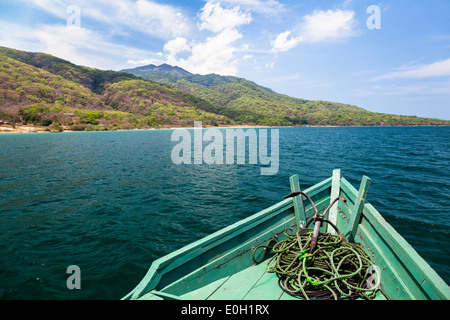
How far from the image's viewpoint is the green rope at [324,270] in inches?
127

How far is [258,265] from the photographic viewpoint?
4.64 meters

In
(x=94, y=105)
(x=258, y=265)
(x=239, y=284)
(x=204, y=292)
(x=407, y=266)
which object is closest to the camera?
(x=407, y=266)

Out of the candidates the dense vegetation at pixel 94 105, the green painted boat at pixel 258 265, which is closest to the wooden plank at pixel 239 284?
the green painted boat at pixel 258 265

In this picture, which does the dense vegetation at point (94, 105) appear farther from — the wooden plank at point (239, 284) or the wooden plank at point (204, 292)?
the wooden plank at point (239, 284)

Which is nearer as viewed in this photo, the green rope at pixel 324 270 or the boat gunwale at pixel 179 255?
the boat gunwale at pixel 179 255

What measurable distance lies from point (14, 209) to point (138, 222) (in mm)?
6939

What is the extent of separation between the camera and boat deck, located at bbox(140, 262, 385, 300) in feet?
11.7

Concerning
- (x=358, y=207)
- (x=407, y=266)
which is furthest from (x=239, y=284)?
(x=358, y=207)

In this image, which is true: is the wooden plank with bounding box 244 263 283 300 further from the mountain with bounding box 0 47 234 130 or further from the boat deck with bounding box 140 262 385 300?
the mountain with bounding box 0 47 234 130

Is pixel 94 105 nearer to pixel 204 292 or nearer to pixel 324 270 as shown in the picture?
pixel 204 292

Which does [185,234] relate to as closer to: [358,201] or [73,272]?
[73,272]

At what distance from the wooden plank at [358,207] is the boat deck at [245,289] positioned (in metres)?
1.62

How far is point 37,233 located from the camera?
27.2ft

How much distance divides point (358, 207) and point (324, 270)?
212 cm
